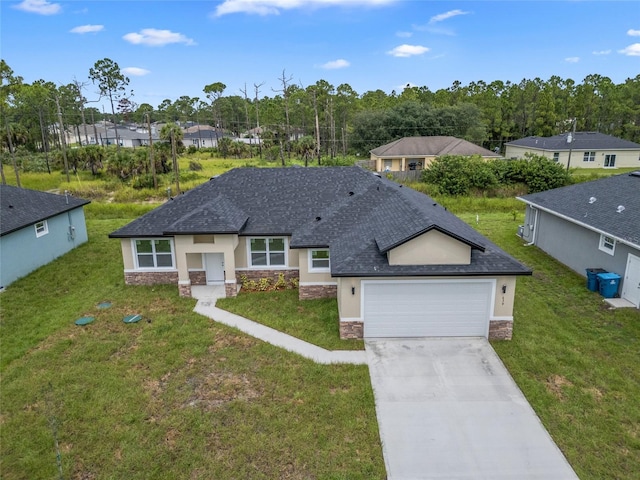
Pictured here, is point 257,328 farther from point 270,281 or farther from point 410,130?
point 410,130

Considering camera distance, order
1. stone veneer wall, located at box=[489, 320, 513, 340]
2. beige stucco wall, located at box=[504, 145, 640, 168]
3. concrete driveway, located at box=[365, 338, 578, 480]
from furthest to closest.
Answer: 1. beige stucco wall, located at box=[504, 145, 640, 168]
2. stone veneer wall, located at box=[489, 320, 513, 340]
3. concrete driveway, located at box=[365, 338, 578, 480]

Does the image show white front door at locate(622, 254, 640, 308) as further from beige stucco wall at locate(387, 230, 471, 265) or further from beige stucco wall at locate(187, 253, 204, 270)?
beige stucco wall at locate(187, 253, 204, 270)

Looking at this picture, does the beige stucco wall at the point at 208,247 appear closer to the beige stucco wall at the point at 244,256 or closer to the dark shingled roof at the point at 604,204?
the beige stucco wall at the point at 244,256

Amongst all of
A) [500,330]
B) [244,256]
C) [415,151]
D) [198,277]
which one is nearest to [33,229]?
[198,277]

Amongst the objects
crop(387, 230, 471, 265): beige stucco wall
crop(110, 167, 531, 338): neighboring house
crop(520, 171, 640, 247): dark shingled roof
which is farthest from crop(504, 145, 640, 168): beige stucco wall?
crop(387, 230, 471, 265): beige stucco wall

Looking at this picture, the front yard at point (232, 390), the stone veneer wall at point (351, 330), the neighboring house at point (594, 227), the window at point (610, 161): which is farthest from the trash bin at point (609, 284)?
the window at point (610, 161)

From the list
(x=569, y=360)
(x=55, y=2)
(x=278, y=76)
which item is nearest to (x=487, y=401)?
(x=569, y=360)
